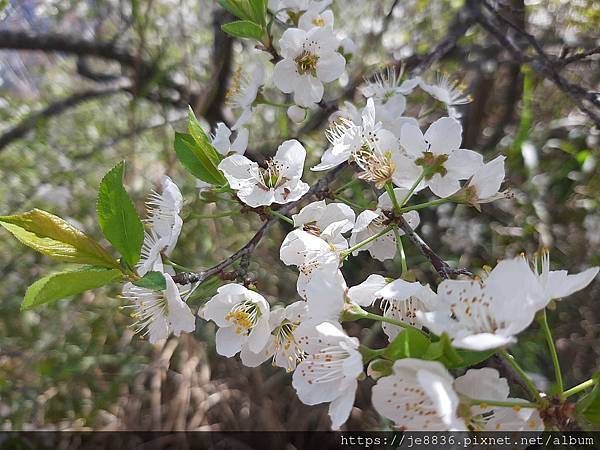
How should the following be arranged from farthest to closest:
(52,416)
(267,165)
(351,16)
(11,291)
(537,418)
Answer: (351,16) < (11,291) < (52,416) < (267,165) < (537,418)

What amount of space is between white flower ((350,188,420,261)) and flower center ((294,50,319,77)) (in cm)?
28

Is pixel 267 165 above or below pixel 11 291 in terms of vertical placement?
above

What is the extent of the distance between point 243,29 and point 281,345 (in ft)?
1.48

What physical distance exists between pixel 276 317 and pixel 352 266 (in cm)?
85

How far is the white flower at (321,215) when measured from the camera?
680 millimetres

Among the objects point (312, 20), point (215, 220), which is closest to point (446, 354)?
point (312, 20)

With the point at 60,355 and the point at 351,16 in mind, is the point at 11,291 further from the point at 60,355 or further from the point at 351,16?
the point at 351,16

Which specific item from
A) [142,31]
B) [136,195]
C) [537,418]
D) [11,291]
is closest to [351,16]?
[142,31]

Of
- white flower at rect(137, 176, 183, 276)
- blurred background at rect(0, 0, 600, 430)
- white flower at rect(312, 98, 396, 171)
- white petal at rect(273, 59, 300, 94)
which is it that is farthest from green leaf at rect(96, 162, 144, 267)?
blurred background at rect(0, 0, 600, 430)

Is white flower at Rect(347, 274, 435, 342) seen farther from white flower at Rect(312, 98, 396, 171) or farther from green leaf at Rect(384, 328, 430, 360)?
white flower at Rect(312, 98, 396, 171)

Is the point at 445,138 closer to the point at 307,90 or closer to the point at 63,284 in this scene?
the point at 307,90

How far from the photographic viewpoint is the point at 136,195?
1.88 meters

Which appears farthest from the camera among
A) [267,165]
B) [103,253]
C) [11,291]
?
[11,291]

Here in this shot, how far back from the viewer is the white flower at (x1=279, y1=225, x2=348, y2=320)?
566 mm
